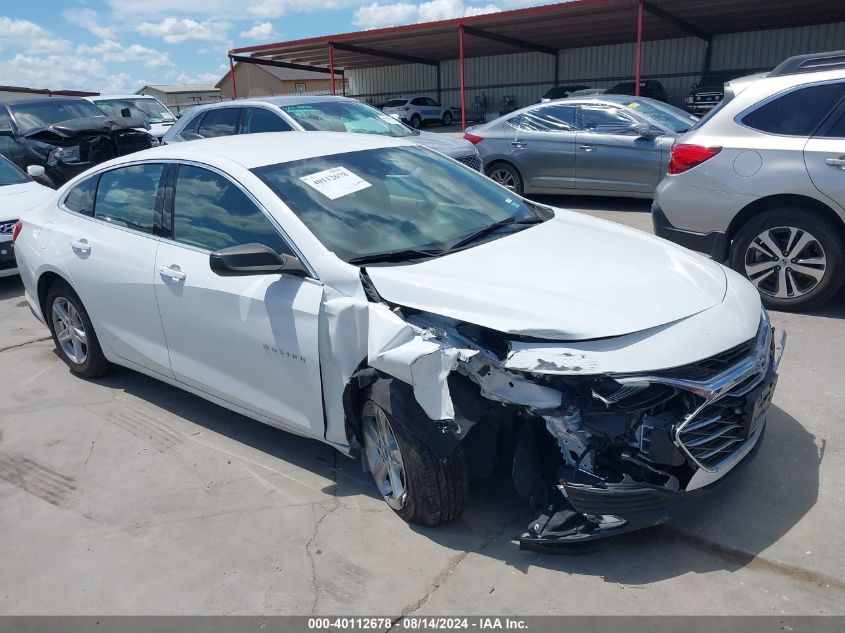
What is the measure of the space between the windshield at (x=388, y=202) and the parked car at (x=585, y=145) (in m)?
5.46

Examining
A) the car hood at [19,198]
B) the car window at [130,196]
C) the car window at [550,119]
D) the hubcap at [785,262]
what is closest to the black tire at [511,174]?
the car window at [550,119]

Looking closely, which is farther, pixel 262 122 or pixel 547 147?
pixel 547 147

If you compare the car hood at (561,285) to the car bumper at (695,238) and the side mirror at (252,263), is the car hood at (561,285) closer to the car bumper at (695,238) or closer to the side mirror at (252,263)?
Result: the side mirror at (252,263)

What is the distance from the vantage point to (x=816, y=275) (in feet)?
17.5

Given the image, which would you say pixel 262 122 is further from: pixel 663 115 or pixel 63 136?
pixel 663 115

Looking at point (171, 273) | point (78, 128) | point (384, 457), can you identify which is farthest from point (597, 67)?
point (384, 457)

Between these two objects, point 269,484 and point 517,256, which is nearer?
point 517,256

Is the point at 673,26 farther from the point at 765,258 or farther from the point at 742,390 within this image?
the point at 742,390

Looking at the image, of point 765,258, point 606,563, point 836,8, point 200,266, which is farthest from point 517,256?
point 836,8

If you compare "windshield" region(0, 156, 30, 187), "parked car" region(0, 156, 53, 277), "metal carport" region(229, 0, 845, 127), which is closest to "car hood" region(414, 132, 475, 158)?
"parked car" region(0, 156, 53, 277)

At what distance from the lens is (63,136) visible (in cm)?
923

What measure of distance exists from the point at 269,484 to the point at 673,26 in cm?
2678

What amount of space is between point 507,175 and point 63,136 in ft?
19.4

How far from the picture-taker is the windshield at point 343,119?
8.79 metres
